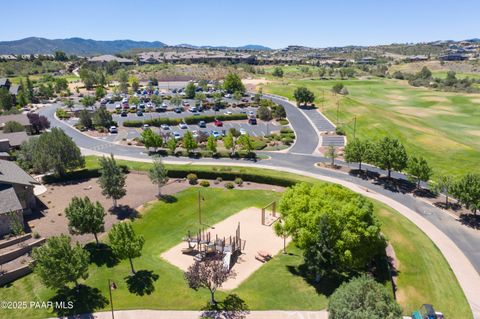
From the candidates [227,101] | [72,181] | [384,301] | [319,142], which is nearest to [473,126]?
[319,142]

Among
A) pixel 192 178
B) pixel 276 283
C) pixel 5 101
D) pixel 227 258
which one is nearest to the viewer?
pixel 276 283

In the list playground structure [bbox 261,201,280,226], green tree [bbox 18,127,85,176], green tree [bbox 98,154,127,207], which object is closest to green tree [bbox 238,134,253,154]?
playground structure [bbox 261,201,280,226]

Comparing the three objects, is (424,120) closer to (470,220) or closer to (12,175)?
(470,220)

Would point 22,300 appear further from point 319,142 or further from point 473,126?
point 473,126

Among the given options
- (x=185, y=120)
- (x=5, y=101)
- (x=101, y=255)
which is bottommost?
(x=101, y=255)

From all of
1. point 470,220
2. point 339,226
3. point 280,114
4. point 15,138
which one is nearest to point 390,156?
point 470,220

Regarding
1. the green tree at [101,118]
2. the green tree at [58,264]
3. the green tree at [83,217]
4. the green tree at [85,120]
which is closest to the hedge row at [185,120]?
the green tree at [101,118]

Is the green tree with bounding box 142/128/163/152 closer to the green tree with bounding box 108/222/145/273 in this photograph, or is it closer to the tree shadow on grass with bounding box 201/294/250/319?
the green tree with bounding box 108/222/145/273
